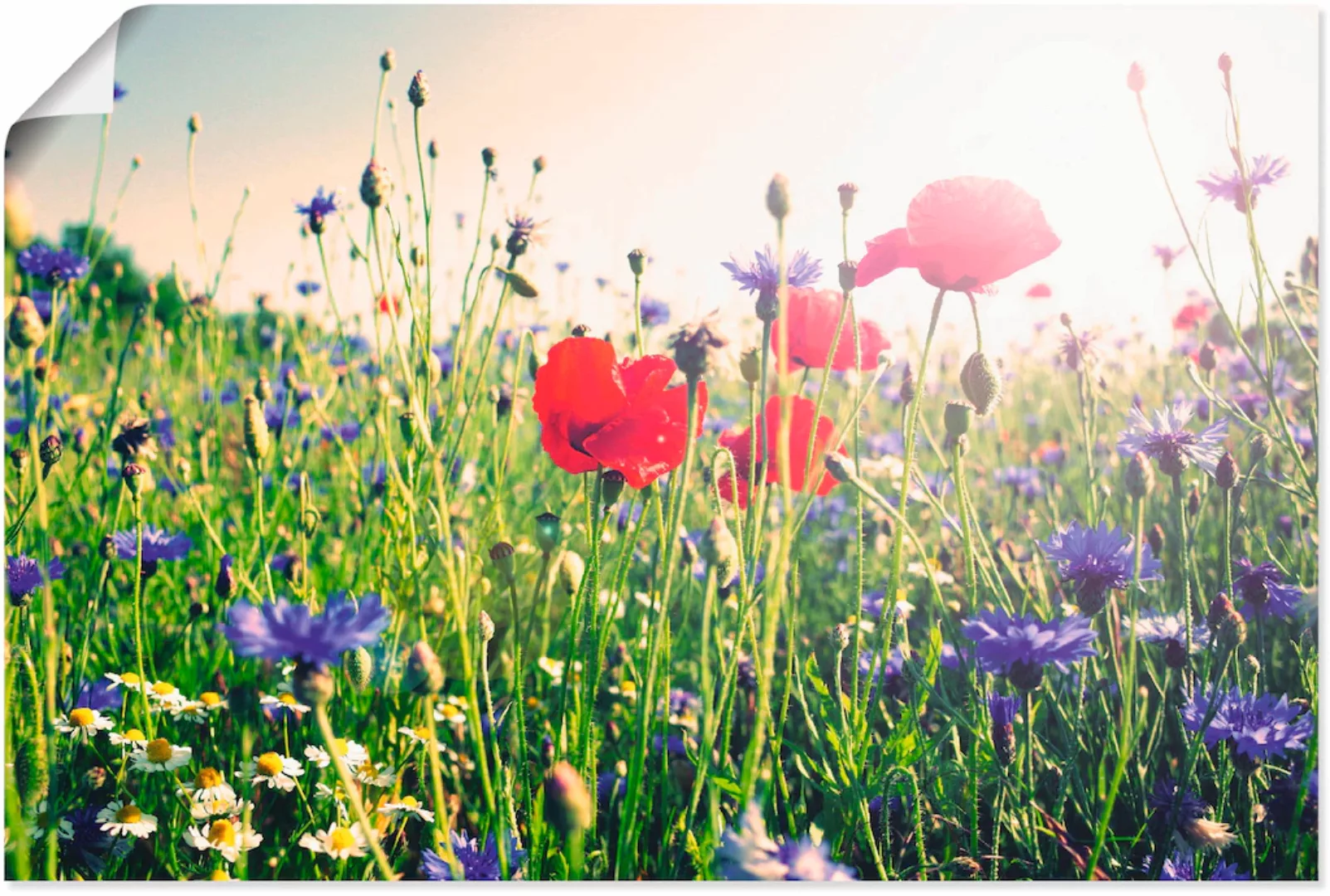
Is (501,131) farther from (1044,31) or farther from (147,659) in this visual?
(147,659)

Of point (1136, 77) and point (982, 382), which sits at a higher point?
point (1136, 77)

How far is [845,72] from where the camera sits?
1109 millimetres

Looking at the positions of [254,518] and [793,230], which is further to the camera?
[254,518]

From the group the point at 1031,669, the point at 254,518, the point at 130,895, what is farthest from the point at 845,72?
the point at 130,895

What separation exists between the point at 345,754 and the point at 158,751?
0.18 metres

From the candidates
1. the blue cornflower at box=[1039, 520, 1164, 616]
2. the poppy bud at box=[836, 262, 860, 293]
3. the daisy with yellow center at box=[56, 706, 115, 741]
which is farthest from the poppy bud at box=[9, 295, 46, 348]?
the blue cornflower at box=[1039, 520, 1164, 616]

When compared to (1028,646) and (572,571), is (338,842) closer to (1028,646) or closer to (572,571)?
(572,571)

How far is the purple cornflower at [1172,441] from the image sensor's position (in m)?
0.94

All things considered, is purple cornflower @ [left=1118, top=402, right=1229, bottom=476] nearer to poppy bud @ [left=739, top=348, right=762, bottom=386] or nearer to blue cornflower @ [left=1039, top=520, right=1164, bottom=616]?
blue cornflower @ [left=1039, top=520, right=1164, bottom=616]

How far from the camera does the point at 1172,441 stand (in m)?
0.94

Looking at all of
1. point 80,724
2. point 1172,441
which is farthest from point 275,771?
point 1172,441

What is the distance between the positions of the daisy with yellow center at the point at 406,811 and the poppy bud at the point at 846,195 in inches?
30.7

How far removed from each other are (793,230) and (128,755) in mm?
920

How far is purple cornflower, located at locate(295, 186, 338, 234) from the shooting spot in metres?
1.02
